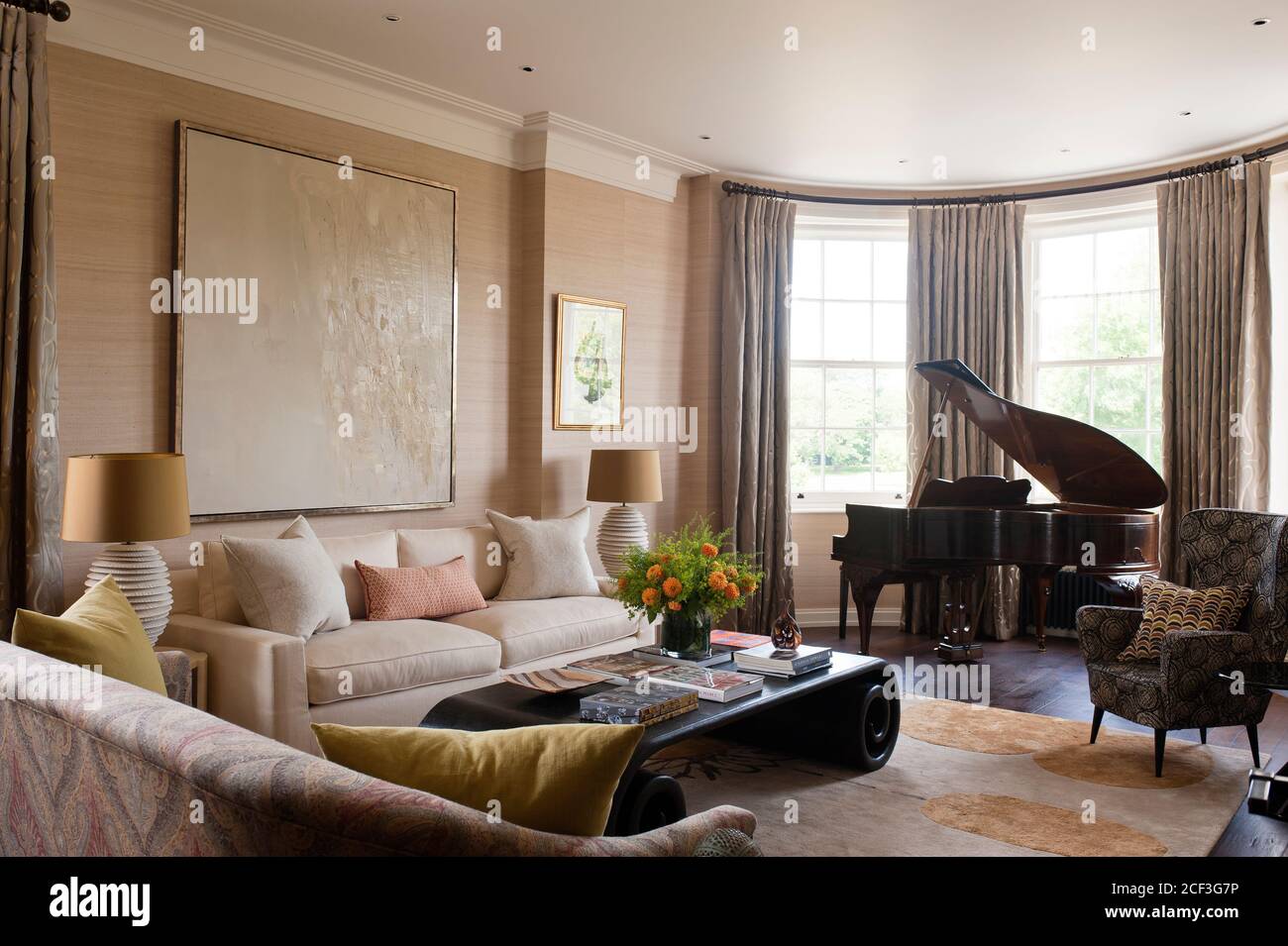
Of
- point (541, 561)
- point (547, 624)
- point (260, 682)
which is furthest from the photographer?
point (541, 561)

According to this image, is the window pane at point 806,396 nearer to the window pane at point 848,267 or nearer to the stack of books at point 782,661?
the window pane at point 848,267

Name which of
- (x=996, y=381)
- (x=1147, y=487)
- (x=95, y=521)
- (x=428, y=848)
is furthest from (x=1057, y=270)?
(x=428, y=848)

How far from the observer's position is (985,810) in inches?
136

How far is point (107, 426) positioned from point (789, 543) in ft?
13.7

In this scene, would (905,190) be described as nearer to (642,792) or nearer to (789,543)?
(789,543)

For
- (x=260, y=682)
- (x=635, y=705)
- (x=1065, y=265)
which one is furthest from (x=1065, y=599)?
(x=260, y=682)

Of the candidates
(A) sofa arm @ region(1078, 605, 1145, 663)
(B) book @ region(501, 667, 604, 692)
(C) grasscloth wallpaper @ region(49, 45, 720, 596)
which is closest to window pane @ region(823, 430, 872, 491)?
(C) grasscloth wallpaper @ region(49, 45, 720, 596)

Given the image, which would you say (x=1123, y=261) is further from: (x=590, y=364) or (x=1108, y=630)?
(x=590, y=364)

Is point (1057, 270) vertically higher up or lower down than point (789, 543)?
higher up

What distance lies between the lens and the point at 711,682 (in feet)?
10.8

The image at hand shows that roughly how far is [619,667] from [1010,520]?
2558 millimetres

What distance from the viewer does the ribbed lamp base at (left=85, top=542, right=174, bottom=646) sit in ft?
11.2

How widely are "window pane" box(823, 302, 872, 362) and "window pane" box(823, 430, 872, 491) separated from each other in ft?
1.84

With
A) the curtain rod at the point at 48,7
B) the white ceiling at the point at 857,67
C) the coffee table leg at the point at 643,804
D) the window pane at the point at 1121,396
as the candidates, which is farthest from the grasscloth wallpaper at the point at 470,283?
the window pane at the point at 1121,396
